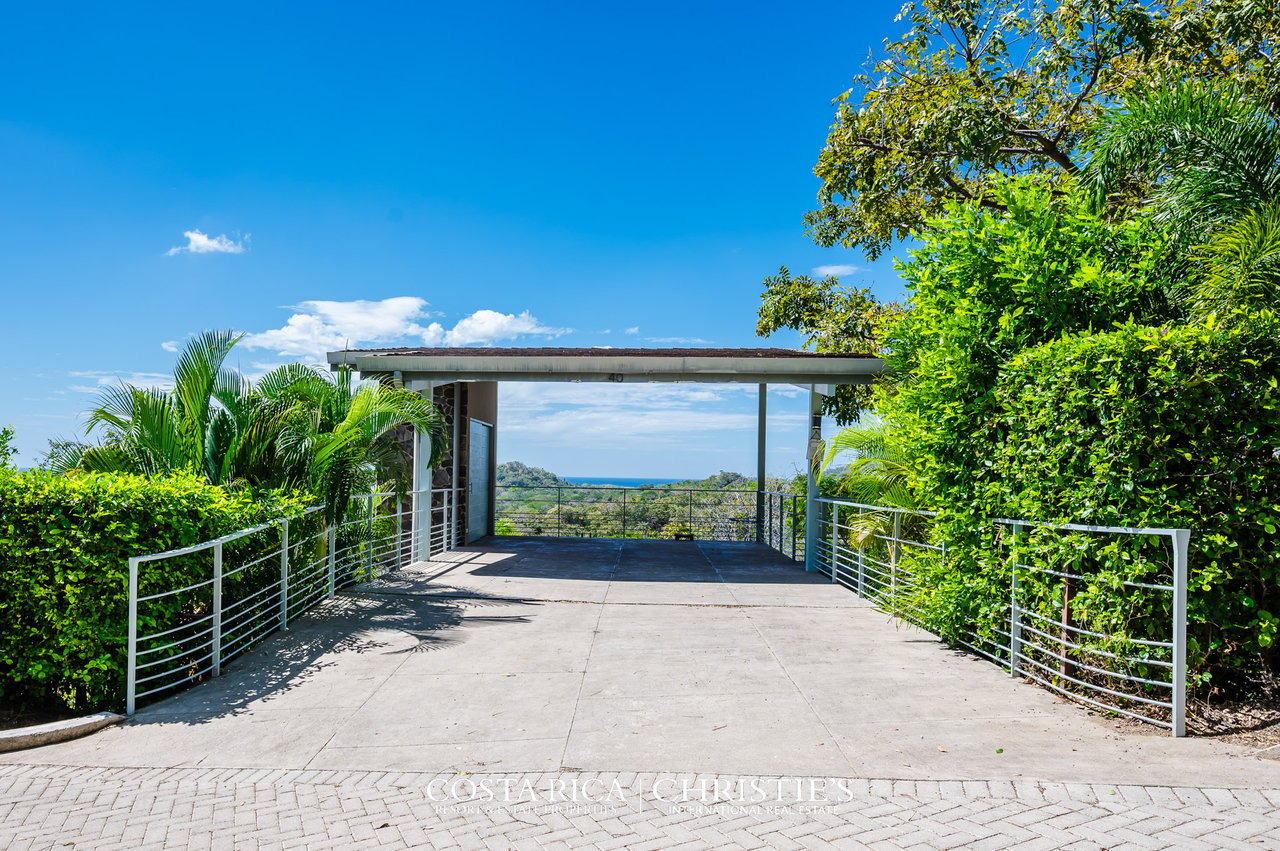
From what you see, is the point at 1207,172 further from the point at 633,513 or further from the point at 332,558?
the point at 633,513

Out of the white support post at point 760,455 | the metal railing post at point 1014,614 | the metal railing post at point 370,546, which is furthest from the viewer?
the white support post at point 760,455

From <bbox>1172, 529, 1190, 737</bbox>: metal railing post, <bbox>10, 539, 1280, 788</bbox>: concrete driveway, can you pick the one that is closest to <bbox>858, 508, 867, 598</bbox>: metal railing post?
<bbox>10, 539, 1280, 788</bbox>: concrete driveway

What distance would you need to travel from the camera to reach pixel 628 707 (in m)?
4.57

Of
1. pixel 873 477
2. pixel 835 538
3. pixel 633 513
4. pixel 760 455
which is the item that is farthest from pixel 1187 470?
pixel 633 513

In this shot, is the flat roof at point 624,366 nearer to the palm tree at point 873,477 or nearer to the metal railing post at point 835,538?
the palm tree at point 873,477

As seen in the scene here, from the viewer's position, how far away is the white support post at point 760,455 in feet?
50.0

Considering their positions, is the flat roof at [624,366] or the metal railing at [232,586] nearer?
the metal railing at [232,586]

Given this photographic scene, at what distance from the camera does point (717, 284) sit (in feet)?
70.6

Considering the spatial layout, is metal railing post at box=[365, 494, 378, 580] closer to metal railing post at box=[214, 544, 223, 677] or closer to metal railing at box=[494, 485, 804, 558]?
metal railing post at box=[214, 544, 223, 677]

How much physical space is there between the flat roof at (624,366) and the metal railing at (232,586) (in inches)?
86.3

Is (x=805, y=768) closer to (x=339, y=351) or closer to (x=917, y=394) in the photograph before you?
(x=917, y=394)

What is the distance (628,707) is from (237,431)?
188 inches

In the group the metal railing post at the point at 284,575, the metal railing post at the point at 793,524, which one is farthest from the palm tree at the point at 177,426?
the metal railing post at the point at 793,524

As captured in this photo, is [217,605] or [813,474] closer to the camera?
[217,605]
